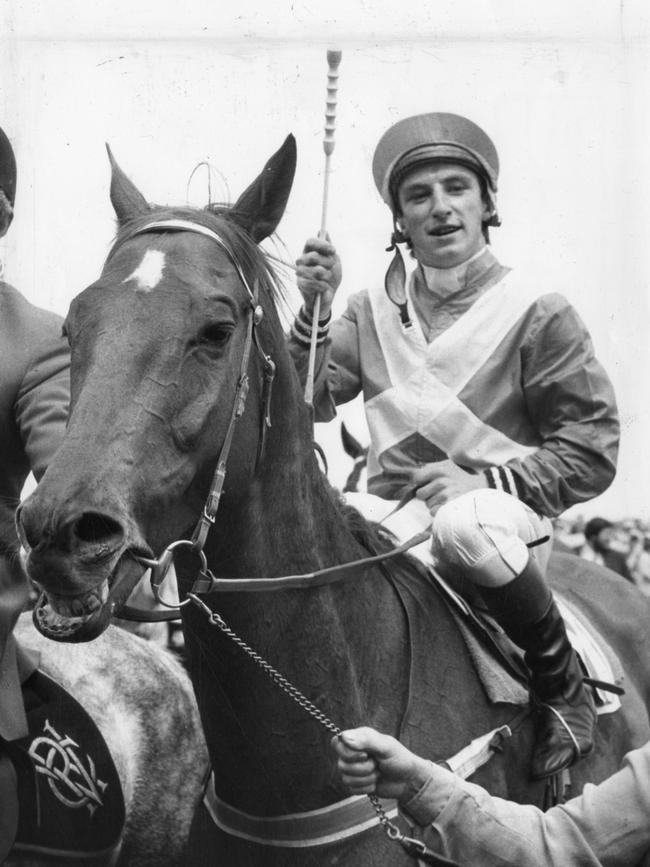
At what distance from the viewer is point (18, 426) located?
165 inches

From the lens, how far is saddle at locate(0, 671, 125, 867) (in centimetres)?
446

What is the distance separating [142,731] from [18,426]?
1.30 meters

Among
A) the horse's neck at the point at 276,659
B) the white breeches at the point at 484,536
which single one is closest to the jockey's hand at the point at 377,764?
the horse's neck at the point at 276,659

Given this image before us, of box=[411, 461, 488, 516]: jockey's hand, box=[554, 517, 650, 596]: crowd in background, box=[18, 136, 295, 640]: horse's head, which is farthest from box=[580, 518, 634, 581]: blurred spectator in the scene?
box=[18, 136, 295, 640]: horse's head

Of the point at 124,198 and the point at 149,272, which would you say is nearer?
the point at 149,272

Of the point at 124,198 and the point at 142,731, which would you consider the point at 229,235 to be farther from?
the point at 142,731

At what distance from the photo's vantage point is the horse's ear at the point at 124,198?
3920mm

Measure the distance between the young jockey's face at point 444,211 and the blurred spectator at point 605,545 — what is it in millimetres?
2812

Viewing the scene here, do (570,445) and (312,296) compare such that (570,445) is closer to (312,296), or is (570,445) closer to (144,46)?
(312,296)

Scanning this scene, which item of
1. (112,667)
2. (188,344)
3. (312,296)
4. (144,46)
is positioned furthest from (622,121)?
(188,344)

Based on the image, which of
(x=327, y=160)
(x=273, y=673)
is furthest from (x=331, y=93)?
(x=273, y=673)

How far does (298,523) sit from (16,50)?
12.7 ft

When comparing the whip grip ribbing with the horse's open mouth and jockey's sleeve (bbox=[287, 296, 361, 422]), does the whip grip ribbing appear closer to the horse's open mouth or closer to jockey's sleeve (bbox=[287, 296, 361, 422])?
jockey's sleeve (bbox=[287, 296, 361, 422])

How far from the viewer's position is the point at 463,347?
4.99 metres
